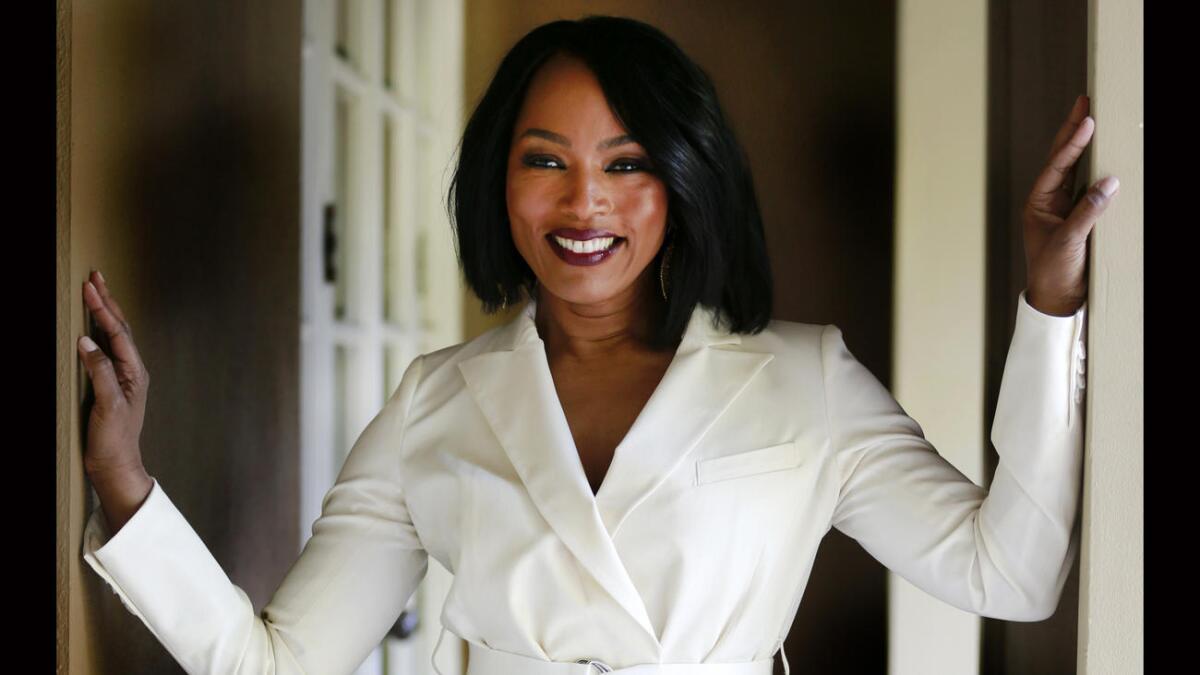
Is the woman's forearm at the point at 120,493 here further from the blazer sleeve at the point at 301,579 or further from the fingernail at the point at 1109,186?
the fingernail at the point at 1109,186

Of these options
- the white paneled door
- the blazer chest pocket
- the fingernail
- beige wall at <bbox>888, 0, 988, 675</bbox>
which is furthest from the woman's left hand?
the white paneled door

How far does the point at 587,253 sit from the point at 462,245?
0.27 metres

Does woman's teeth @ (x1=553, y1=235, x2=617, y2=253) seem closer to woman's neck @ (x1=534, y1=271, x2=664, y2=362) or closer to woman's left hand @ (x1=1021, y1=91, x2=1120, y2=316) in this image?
woman's neck @ (x1=534, y1=271, x2=664, y2=362)

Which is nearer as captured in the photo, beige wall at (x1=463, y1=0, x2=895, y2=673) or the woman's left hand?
the woman's left hand

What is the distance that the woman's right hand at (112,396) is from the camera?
4.89 feet

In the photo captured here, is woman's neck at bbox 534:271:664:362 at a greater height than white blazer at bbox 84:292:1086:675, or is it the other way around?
woman's neck at bbox 534:271:664:362

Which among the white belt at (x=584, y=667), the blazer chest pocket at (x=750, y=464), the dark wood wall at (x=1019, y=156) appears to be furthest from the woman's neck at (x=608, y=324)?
the dark wood wall at (x=1019, y=156)

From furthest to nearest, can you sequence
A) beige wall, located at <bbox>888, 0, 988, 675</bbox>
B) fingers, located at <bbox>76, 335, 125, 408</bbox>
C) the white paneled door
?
the white paneled door, beige wall, located at <bbox>888, 0, 988, 675</bbox>, fingers, located at <bbox>76, 335, 125, 408</bbox>

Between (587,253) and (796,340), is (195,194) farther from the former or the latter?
(796,340)

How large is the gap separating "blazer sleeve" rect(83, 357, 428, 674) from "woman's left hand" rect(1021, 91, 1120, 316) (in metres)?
0.81

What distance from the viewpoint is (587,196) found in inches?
63.9

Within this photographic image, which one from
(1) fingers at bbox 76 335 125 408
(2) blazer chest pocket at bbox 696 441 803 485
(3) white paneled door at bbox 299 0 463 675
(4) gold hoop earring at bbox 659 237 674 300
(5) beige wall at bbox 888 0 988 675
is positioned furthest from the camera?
(3) white paneled door at bbox 299 0 463 675

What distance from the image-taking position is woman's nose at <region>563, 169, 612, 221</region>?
5.33ft
